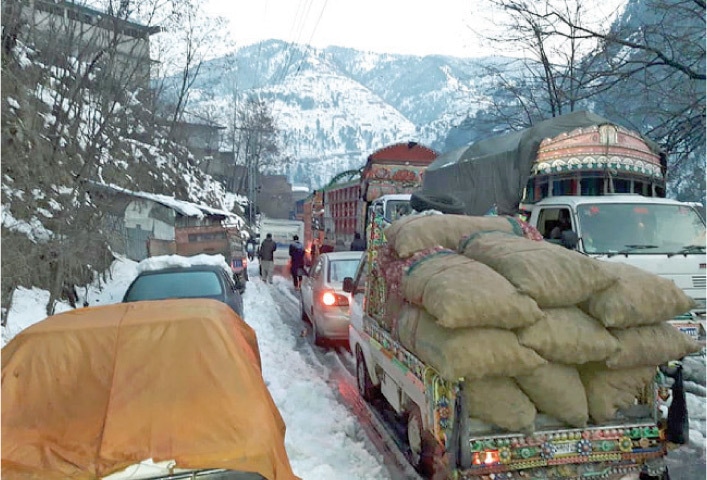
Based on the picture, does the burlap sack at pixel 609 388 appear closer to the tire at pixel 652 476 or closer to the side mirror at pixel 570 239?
the tire at pixel 652 476

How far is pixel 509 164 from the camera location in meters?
9.35

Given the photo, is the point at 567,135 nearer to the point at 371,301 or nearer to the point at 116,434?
the point at 371,301

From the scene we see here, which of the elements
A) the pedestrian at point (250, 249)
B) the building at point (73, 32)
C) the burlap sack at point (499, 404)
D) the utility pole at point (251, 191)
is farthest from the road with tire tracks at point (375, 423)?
the utility pole at point (251, 191)

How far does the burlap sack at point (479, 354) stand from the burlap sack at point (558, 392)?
0.15 m

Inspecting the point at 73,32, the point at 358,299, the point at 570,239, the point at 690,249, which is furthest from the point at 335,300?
the point at 73,32

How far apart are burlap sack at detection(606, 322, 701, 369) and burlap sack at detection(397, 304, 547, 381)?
0.63 metres

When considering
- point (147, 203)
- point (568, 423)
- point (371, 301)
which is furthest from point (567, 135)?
point (147, 203)

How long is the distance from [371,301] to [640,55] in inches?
355

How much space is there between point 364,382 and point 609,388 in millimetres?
3441

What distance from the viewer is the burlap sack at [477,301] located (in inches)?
142

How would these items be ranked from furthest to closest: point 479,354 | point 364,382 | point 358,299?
1. point 358,299
2. point 364,382
3. point 479,354

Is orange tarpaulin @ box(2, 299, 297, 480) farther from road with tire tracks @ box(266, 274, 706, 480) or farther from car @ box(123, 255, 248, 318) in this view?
car @ box(123, 255, 248, 318)

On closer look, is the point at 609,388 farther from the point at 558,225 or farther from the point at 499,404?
the point at 558,225

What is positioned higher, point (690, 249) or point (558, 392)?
point (690, 249)
